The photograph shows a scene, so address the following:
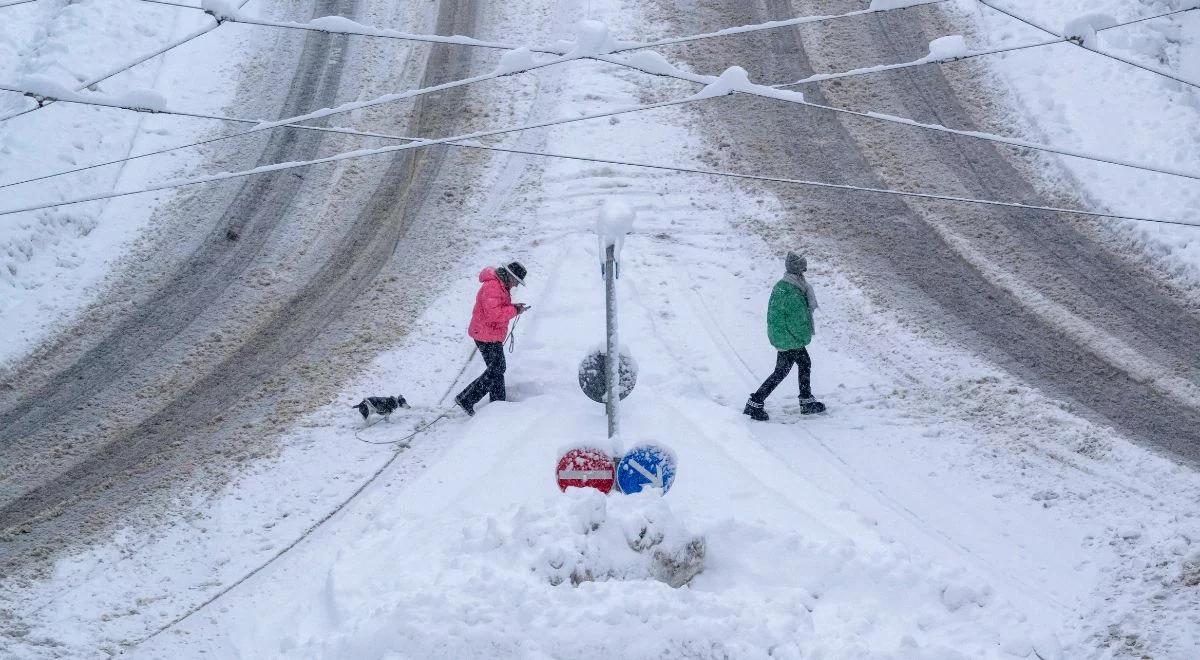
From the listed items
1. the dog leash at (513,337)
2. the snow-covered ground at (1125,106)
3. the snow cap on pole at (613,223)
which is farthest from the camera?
the snow-covered ground at (1125,106)

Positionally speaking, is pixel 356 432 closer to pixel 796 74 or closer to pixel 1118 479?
pixel 1118 479

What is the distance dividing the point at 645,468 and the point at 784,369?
2.64m

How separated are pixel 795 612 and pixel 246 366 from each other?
6.26 m

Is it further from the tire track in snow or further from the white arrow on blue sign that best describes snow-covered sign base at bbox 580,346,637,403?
the white arrow on blue sign

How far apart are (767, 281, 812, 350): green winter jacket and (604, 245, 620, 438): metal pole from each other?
2044 mm

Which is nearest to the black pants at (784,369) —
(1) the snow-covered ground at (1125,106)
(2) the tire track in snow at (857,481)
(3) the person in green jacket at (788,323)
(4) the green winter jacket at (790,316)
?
(3) the person in green jacket at (788,323)

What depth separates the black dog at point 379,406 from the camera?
1027cm

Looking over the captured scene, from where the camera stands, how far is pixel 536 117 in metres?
14.9

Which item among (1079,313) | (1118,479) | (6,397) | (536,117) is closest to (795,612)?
(1118,479)

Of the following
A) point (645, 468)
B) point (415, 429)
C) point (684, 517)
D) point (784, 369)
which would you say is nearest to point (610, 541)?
point (645, 468)

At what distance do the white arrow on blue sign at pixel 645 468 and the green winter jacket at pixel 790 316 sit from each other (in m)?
2.46

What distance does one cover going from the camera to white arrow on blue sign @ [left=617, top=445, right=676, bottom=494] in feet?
25.6

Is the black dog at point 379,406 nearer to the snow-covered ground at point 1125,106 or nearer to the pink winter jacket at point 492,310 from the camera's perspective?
the pink winter jacket at point 492,310

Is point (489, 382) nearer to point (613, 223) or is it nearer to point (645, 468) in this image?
point (645, 468)
